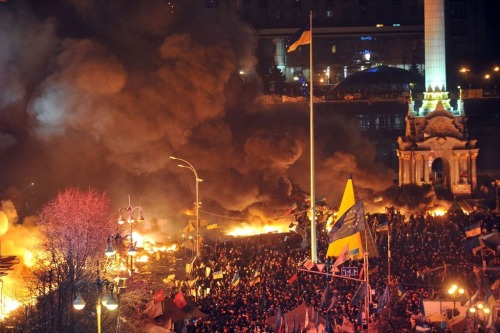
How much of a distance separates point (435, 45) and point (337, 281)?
3422cm

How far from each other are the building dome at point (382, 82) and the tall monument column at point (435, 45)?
66.7 ft

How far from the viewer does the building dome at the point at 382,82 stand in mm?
95019

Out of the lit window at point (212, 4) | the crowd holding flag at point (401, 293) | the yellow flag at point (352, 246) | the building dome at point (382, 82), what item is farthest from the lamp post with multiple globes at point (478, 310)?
the lit window at point (212, 4)

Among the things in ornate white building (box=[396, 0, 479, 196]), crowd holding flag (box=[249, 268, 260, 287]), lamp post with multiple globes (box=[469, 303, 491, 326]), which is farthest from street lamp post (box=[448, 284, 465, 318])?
ornate white building (box=[396, 0, 479, 196])

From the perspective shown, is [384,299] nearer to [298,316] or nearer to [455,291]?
[298,316]

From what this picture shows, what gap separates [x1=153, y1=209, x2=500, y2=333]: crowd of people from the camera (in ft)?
A: 116

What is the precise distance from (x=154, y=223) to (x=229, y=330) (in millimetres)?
27418

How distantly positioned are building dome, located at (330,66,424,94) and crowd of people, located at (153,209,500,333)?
4105 centimetres

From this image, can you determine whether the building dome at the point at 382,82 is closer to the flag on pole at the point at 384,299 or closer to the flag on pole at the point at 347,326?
the flag on pole at the point at 384,299

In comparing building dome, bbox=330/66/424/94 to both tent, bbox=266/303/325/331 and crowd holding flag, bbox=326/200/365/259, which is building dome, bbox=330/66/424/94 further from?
tent, bbox=266/303/325/331

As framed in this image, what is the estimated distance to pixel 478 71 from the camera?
10450 cm

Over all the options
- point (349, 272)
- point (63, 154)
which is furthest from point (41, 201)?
point (349, 272)

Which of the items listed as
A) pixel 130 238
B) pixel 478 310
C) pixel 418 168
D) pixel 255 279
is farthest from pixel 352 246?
pixel 418 168

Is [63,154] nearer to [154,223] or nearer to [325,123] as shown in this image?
[154,223]
